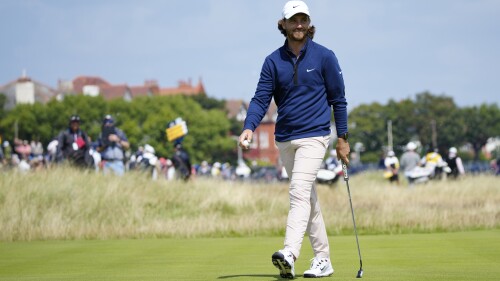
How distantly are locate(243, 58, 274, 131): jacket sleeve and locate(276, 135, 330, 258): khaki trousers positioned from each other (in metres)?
0.29

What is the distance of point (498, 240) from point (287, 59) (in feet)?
19.0

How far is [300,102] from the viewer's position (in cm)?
864

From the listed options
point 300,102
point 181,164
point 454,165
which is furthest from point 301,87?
point 454,165

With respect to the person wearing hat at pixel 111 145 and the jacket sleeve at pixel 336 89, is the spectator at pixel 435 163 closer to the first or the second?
the person wearing hat at pixel 111 145

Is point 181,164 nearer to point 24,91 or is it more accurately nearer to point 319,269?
point 319,269

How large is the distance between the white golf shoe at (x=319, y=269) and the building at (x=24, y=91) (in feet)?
462

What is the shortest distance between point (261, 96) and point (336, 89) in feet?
2.02

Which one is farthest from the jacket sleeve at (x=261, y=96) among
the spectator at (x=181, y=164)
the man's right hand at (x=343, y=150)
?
the spectator at (x=181, y=164)

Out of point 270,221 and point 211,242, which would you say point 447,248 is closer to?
point 211,242

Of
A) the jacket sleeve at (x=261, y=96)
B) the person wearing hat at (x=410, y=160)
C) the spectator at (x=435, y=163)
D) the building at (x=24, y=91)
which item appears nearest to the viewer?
the jacket sleeve at (x=261, y=96)

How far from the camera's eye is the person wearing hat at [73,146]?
24.2 metres

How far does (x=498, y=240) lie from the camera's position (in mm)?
13367

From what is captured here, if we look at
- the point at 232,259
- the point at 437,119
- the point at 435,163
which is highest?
the point at 437,119

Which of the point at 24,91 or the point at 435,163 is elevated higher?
the point at 24,91
